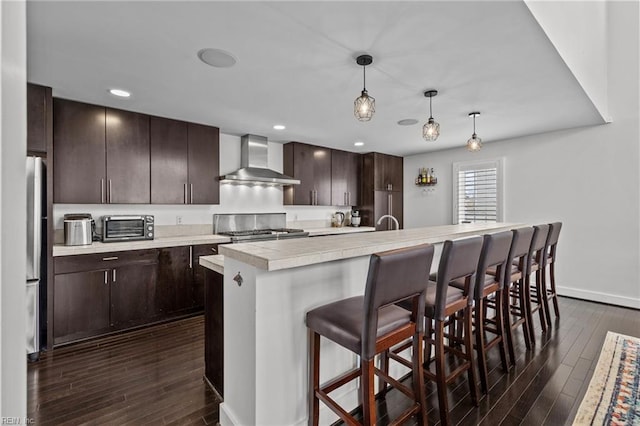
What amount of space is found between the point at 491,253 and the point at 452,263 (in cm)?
59

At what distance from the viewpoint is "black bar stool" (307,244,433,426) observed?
4.45 ft

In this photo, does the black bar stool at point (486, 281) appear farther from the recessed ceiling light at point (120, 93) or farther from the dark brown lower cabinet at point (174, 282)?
the recessed ceiling light at point (120, 93)

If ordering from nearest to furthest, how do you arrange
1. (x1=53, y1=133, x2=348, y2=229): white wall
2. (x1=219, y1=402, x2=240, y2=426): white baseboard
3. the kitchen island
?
the kitchen island
(x1=219, y1=402, x2=240, y2=426): white baseboard
(x1=53, y1=133, x2=348, y2=229): white wall

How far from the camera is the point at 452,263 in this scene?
175 cm

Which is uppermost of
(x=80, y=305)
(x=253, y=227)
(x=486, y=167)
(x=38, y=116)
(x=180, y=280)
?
(x=38, y=116)

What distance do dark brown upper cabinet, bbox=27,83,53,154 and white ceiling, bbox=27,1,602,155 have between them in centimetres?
14

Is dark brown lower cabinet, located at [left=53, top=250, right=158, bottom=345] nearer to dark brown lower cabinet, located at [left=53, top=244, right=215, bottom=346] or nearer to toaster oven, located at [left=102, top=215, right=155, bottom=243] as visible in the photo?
dark brown lower cabinet, located at [left=53, top=244, right=215, bottom=346]

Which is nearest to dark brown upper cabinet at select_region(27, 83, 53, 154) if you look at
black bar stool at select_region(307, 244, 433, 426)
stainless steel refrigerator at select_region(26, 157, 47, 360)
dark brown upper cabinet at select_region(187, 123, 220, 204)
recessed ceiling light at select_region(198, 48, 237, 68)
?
stainless steel refrigerator at select_region(26, 157, 47, 360)

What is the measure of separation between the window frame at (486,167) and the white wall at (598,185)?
123mm

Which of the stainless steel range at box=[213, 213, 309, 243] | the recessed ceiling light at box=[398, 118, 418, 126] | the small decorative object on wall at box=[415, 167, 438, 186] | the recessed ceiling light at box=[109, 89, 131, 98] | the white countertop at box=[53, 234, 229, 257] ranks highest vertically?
the recessed ceiling light at box=[109, 89, 131, 98]

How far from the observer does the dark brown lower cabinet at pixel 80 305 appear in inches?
112

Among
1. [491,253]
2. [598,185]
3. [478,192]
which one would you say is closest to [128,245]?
[491,253]

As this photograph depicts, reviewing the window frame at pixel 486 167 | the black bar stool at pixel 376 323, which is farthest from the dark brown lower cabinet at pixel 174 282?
the window frame at pixel 486 167

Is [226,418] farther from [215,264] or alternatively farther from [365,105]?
[365,105]
